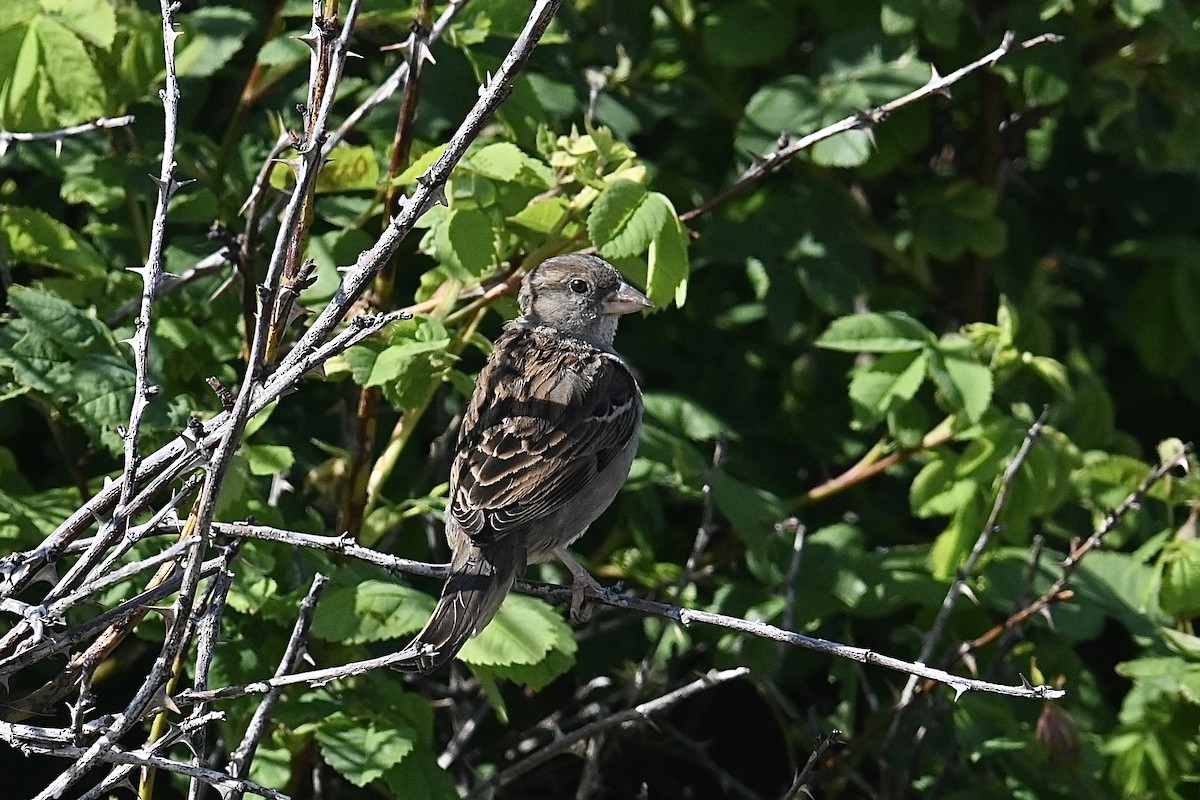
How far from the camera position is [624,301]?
4.39 meters

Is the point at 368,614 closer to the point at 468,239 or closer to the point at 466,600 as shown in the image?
the point at 466,600

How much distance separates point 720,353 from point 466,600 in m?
2.10

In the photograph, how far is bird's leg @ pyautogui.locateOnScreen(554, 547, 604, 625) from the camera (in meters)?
3.62

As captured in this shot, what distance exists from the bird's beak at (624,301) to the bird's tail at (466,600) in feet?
3.20

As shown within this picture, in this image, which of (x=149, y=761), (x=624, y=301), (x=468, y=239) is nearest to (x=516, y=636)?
(x=468, y=239)

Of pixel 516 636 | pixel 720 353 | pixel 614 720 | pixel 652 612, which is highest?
pixel 652 612

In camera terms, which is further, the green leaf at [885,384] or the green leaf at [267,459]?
A: the green leaf at [885,384]

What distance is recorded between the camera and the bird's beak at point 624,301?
4.32m

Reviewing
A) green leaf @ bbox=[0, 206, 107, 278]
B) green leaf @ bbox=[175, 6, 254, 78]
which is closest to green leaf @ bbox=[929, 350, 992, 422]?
green leaf @ bbox=[175, 6, 254, 78]

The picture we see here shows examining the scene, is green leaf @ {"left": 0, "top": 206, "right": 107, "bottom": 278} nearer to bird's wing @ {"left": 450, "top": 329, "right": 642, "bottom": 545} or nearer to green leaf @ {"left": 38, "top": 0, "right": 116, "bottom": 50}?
green leaf @ {"left": 38, "top": 0, "right": 116, "bottom": 50}

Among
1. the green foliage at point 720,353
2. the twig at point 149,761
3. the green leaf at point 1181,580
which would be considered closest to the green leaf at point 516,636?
the green foliage at point 720,353

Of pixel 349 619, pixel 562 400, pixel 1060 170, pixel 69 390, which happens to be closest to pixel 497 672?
pixel 349 619

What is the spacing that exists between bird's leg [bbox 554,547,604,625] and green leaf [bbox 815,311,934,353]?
898 millimetres

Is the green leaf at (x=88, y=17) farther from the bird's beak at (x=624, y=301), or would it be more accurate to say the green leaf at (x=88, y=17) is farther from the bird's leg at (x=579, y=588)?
the bird's leg at (x=579, y=588)
